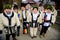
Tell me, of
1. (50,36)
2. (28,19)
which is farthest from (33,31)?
(50,36)

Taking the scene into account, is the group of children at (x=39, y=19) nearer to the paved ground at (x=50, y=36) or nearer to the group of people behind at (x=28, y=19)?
the group of people behind at (x=28, y=19)

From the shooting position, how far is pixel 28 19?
5.21 metres

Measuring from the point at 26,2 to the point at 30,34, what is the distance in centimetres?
92

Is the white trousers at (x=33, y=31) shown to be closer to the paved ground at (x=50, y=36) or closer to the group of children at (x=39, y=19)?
the group of children at (x=39, y=19)

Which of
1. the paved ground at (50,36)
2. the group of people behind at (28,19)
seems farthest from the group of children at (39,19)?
the paved ground at (50,36)

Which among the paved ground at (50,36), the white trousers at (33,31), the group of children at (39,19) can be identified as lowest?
the paved ground at (50,36)

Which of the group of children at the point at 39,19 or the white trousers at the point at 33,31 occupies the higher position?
the group of children at the point at 39,19

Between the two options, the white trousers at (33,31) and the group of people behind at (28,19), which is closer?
the group of people behind at (28,19)

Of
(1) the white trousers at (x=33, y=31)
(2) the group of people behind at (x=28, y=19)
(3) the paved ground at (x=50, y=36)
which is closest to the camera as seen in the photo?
(2) the group of people behind at (x=28, y=19)

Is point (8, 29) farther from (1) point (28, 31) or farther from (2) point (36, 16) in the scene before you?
(1) point (28, 31)

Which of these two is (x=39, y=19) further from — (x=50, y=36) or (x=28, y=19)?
(x=50, y=36)

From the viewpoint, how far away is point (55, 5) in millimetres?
5648

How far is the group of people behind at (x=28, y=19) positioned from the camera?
4.39 m

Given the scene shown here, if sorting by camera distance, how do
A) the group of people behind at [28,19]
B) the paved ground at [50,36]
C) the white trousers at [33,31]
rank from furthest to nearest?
1. the white trousers at [33,31]
2. the paved ground at [50,36]
3. the group of people behind at [28,19]
